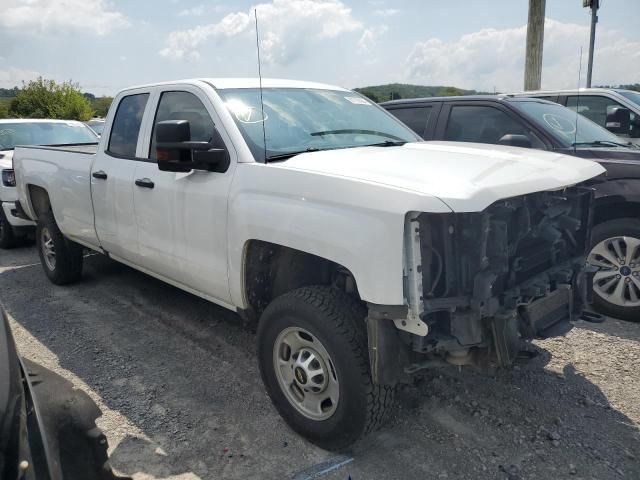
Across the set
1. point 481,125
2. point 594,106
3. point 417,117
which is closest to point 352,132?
point 481,125

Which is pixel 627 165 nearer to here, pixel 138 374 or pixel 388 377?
pixel 388 377

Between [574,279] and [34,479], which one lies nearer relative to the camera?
[34,479]

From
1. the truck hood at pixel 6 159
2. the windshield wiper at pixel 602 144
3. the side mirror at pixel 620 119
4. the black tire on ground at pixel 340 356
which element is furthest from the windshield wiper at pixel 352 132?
the truck hood at pixel 6 159

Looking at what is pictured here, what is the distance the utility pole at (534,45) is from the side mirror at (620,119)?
17.8ft

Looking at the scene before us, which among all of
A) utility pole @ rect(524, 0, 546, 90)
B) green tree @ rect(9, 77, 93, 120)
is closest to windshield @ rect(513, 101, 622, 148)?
utility pole @ rect(524, 0, 546, 90)

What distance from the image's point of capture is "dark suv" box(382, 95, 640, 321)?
186 inches

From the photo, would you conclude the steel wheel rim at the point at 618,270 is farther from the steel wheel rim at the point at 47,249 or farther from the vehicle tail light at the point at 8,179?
the vehicle tail light at the point at 8,179

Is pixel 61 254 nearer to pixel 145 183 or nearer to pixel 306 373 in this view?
pixel 145 183

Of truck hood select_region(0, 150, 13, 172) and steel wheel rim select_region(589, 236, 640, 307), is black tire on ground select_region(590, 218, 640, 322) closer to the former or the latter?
steel wheel rim select_region(589, 236, 640, 307)

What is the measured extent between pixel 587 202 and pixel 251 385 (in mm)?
2450

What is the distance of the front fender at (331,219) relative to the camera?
2443mm

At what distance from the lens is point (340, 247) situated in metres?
2.62

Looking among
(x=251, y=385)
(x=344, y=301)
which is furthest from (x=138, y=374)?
(x=344, y=301)

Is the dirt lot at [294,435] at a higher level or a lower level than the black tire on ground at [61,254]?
lower
